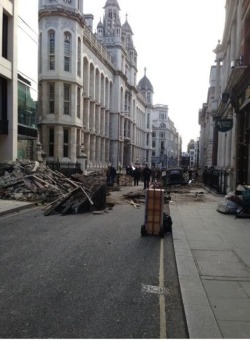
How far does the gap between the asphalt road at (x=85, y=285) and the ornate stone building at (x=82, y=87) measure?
2817 centimetres

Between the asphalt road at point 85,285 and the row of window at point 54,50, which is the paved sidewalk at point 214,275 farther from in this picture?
the row of window at point 54,50

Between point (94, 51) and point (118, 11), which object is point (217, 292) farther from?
point (118, 11)

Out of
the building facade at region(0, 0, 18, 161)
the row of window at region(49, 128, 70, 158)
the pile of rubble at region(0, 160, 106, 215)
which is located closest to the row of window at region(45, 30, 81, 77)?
the row of window at region(49, 128, 70, 158)

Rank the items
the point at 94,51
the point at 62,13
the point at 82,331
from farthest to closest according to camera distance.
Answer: the point at 94,51 → the point at 62,13 → the point at 82,331

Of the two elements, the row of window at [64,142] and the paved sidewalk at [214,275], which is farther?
the row of window at [64,142]

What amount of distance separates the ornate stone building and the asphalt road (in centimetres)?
2817

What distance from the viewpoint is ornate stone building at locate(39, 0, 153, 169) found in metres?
36.4

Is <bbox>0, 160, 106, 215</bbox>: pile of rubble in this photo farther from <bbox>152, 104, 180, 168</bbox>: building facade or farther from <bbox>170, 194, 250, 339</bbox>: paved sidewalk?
<bbox>152, 104, 180, 168</bbox>: building facade

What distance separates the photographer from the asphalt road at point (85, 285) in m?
4.02

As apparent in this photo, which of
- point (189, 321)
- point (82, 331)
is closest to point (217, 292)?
point (189, 321)

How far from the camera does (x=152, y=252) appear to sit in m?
7.75

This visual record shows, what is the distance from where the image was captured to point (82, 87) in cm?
4006

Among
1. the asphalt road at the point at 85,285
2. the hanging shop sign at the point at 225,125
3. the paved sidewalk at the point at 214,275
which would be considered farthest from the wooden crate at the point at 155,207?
the hanging shop sign at the point at 225,125

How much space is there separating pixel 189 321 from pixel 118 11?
216 ft
